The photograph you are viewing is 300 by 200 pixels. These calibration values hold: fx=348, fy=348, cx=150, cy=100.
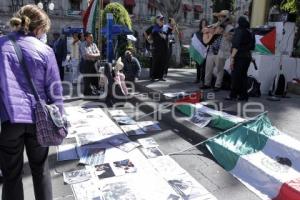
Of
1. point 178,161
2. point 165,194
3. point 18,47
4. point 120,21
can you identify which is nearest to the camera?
point 18,47

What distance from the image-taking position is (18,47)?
2.69m

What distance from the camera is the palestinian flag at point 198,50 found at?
885 centimetres

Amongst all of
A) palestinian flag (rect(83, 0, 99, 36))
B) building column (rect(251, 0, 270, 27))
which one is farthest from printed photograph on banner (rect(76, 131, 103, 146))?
building column (rect(251, 0, 270, 27))

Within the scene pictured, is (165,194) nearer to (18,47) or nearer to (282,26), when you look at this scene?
(18,47)

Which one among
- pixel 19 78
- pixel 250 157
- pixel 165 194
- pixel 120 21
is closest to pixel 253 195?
pixel 250 157

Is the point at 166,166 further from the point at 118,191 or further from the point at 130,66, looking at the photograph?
the point at 130,66

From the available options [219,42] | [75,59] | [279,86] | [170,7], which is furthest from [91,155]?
[170,7]

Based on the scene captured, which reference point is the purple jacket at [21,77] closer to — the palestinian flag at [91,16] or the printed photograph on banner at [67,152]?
the printed photograph on banner at [67,152]

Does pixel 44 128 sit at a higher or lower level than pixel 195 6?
lower

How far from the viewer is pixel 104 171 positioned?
4.13 metres

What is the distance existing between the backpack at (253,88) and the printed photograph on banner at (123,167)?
13.3ft

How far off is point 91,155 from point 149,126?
61.5 inches

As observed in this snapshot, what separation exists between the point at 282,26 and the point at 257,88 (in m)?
1.66

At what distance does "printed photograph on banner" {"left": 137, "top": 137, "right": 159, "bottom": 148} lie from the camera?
16.5 feet
